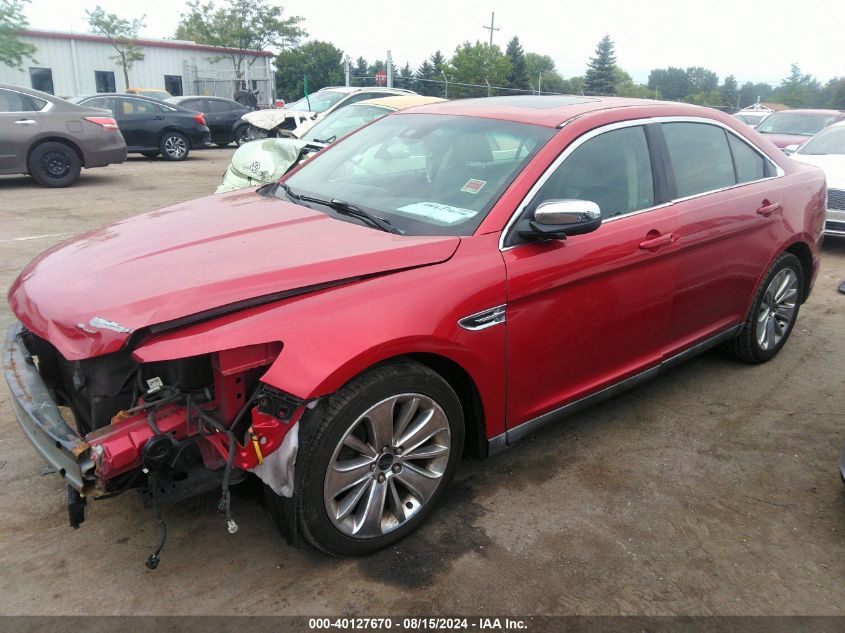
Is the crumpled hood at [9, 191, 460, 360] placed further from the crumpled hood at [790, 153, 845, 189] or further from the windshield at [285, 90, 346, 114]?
the windshield at [285, 90, 346, 114]

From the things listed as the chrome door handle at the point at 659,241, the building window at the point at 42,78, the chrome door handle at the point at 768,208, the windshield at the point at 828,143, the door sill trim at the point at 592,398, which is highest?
the building window at the point at 42,78

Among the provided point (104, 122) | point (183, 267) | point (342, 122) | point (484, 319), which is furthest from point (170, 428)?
point (104, 122)

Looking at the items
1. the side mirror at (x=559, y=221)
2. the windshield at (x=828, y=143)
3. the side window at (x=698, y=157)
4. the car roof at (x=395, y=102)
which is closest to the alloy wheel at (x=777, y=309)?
the side window at (x=698, y=157)

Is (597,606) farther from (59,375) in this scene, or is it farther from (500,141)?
(59,375)

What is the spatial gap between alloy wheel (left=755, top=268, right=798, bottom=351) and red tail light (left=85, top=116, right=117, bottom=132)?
10.3m

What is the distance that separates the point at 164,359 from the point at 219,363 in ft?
0.58

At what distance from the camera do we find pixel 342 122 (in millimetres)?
9258

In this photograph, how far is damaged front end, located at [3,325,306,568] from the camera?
2299 mm

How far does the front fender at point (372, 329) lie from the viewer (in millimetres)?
2305

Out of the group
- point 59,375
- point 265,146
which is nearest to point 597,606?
point 59,375

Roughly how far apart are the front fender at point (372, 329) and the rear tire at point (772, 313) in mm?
2348

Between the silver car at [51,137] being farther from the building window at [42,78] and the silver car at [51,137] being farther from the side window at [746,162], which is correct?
the building window at [42,78]

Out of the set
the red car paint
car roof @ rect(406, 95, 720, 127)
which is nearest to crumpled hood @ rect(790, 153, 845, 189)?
car roof @ rect(406, 95, 720, 127)

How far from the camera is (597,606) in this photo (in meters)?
2.50
